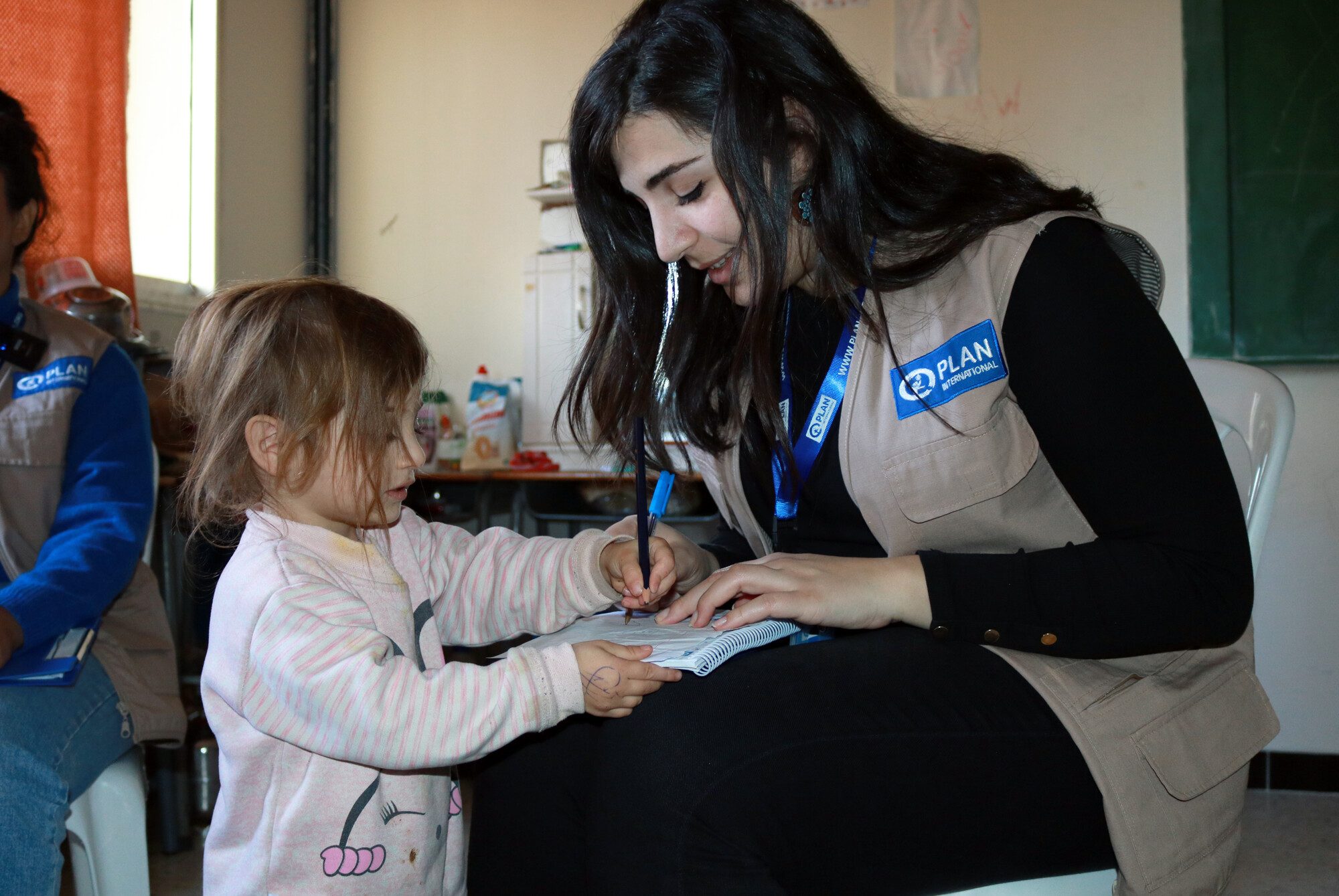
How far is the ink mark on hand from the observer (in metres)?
0.77

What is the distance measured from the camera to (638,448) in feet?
3.63

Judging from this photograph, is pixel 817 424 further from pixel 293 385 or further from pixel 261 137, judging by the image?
pixel 261 137

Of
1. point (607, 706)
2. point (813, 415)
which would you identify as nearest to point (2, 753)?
point (607, 706)

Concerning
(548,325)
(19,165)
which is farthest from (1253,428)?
(548,325)

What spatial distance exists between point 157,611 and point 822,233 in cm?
101

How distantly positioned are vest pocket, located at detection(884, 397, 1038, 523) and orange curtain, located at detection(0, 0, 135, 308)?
2.14 meters

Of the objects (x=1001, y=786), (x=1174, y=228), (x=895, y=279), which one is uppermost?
(x=1174, y=228)

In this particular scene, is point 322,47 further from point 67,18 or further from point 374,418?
point 374,418

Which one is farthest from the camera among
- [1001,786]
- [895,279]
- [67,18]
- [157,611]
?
[67,18]

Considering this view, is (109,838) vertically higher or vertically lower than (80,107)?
lower

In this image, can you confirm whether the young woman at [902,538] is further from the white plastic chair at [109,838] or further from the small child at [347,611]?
the white plastic chair at [109,838]

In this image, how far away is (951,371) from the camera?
0.88m

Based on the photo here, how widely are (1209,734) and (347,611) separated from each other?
0.73m

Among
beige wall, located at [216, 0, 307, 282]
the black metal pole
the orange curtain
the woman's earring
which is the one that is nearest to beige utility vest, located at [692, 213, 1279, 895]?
the woman's earring
